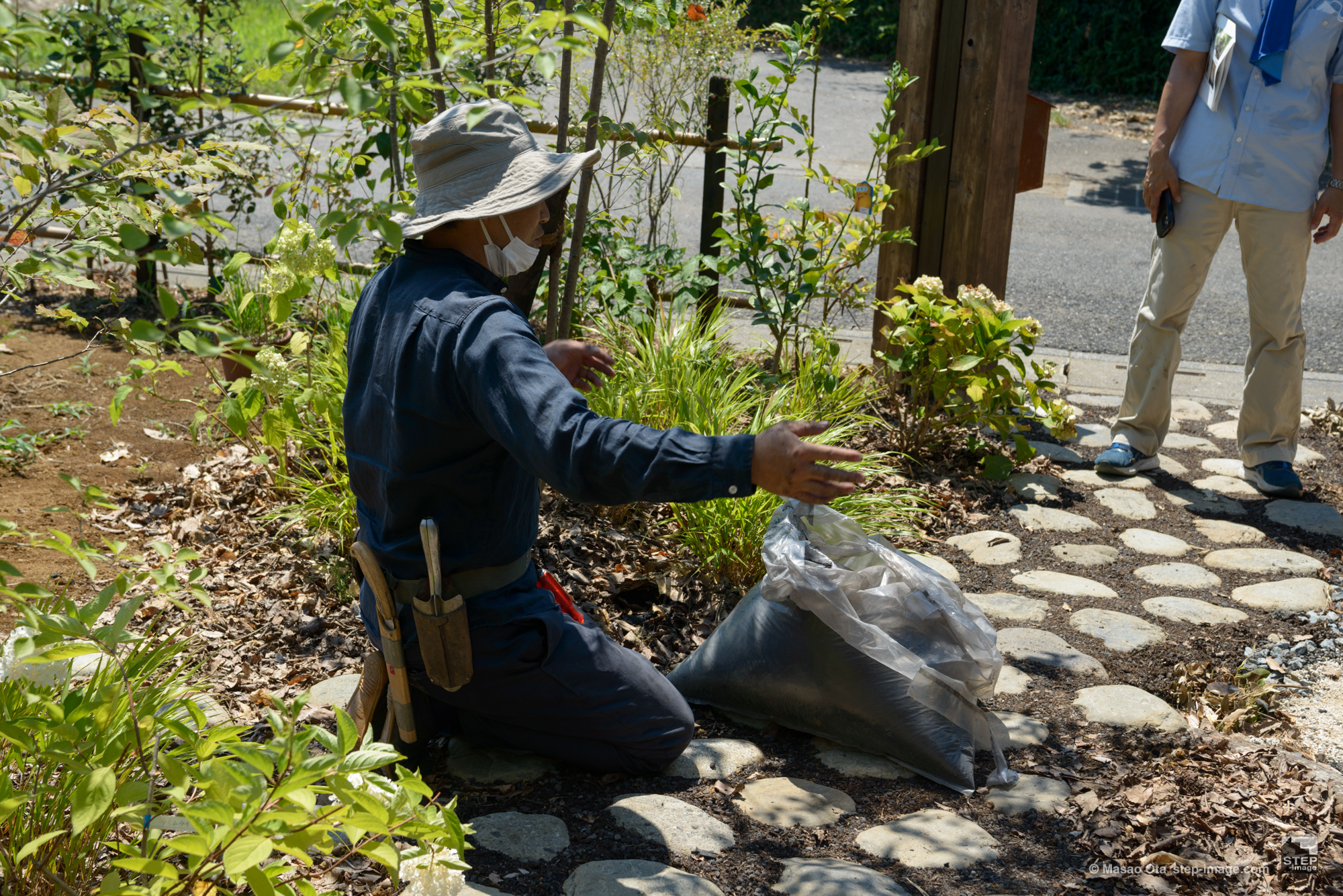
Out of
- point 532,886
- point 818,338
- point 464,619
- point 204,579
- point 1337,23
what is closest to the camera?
point 532,886

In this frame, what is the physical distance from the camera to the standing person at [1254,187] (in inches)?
148

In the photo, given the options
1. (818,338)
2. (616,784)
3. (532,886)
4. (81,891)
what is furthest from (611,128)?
(81,891)

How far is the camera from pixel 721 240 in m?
4.51

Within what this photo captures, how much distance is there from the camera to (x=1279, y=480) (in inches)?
162

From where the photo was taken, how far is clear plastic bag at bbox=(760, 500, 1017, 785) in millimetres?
2426

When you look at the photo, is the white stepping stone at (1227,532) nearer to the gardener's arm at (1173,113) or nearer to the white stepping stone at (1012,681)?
the gardener's arm at (1173,113)

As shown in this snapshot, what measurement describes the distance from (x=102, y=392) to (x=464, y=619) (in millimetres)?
3248

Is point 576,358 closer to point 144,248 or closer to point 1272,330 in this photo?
point 1272,330

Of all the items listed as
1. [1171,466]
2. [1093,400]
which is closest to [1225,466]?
[1171,466]

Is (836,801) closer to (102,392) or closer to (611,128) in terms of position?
(611,128)

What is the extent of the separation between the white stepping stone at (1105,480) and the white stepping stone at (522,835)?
291 centimetres

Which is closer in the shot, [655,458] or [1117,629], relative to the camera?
[655,458]

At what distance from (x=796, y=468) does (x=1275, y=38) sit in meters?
3.11

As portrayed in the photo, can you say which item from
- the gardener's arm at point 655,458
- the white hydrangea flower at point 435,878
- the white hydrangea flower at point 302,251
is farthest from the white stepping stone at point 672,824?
the white hydrangea flower at point 302,251
